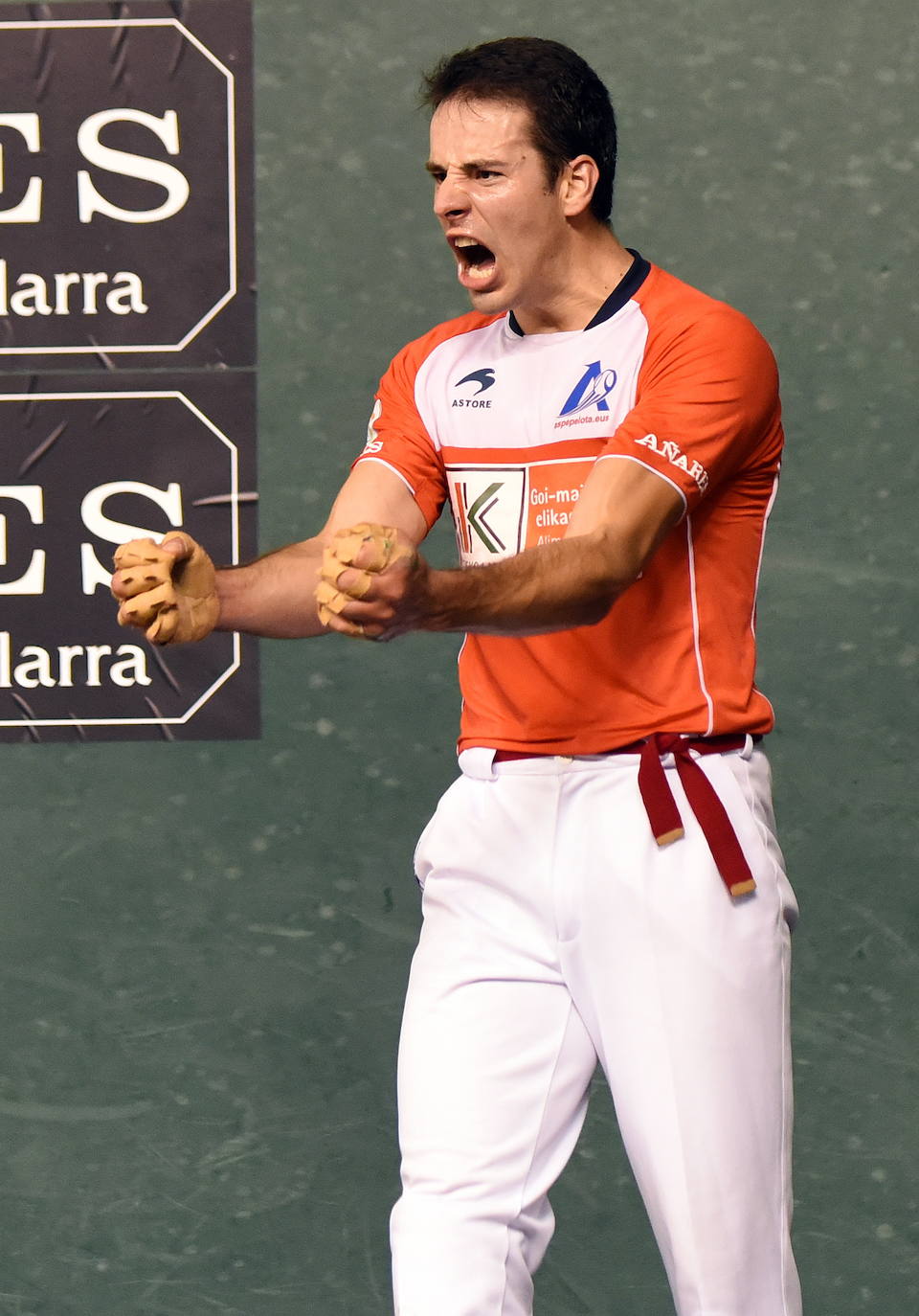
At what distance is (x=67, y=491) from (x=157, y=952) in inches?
25.5

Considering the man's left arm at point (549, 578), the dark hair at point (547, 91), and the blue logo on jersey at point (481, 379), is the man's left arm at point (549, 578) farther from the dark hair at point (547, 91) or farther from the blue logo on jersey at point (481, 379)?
the dark hair at point (547, 91)

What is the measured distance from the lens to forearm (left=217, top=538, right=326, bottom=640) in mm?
1686

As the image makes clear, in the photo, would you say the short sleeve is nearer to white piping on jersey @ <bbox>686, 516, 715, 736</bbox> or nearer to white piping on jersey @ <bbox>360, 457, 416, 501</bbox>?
white piping on jersey @ <bbox>360, 457, 416, 501</bbox>

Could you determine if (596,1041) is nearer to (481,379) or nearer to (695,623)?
(695,623)

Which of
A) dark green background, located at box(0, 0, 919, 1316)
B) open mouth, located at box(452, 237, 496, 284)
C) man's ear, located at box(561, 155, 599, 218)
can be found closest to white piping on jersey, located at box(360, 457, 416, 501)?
open mouth, located at box(452, 237, 496, 284)

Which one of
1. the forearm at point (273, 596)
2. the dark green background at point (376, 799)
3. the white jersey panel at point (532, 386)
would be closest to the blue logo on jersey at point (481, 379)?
the white jersey panel at point (532, 386)

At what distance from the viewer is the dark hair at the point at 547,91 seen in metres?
1.75

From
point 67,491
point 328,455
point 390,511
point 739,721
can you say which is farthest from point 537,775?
point 67,491

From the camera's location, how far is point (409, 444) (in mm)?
1866

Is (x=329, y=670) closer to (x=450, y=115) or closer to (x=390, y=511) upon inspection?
(x=390, y=511)

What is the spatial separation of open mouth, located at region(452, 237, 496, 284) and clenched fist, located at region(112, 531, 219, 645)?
1.33ft

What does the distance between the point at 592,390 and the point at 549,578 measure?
345 mm

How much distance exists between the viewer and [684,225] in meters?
2.40

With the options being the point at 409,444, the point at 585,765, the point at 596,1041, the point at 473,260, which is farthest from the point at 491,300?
the point at 596,1041
